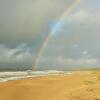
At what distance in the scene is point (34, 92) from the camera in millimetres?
14844

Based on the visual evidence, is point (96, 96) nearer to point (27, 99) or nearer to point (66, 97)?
point (66, 97)

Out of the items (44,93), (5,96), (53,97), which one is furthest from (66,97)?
(5,96)

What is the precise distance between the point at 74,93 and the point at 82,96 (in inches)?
39.8

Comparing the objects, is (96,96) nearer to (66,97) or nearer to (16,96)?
(66,97)

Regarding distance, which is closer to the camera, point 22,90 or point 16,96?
point 16,96

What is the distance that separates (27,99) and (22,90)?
2412mm

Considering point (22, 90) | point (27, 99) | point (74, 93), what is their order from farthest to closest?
point (22, 90) → point (74, 93) → point (27, 99)

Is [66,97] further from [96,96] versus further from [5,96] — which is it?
[5,96]

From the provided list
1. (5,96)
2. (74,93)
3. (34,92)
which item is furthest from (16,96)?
(74,93)

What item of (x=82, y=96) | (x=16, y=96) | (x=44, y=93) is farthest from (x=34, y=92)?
(x=82, y=96)

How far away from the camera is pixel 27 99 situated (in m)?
12.8

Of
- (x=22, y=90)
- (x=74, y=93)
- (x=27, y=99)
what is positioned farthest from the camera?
(x=22, y=90)

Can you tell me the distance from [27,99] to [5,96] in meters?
1.13

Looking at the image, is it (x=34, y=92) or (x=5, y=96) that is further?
(x=34, y=92)
